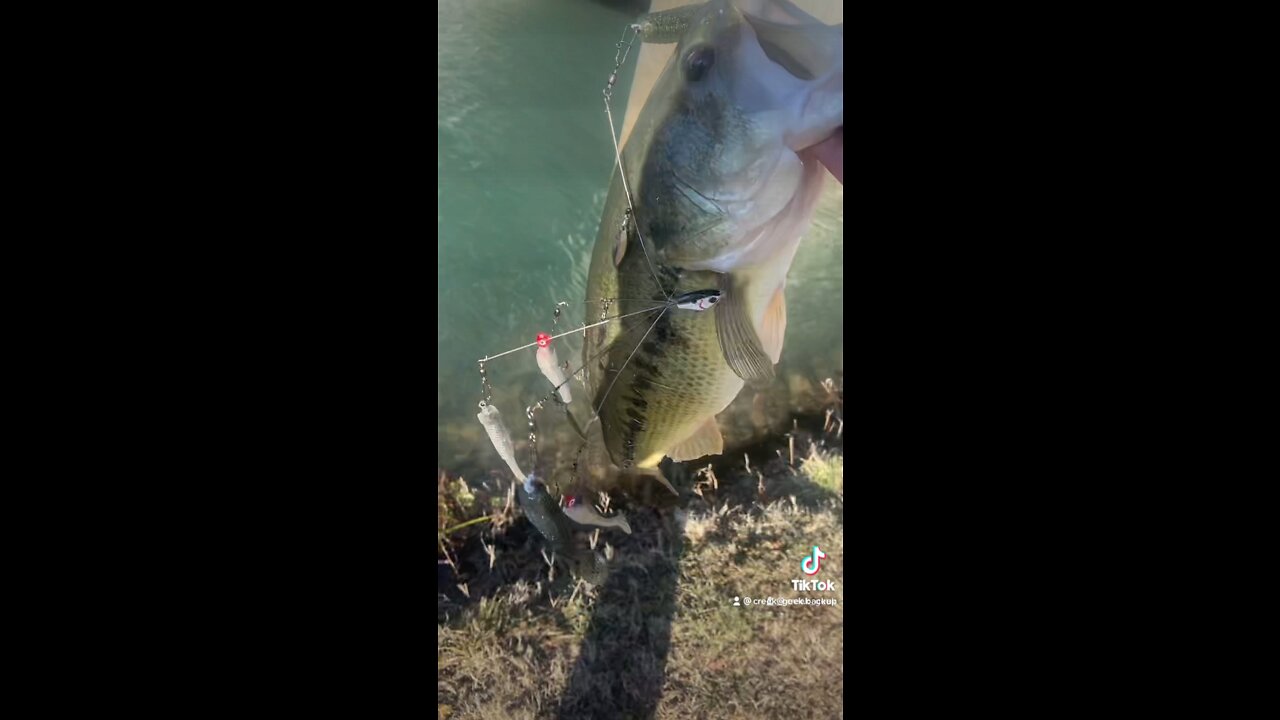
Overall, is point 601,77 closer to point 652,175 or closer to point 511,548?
point 652,175

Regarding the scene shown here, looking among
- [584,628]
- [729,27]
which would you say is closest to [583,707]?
[584,628]

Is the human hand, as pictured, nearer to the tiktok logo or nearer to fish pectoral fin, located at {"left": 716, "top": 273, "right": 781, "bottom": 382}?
fish pectoral fin, located at {"left": 716, "top": 273, "right": 781, "bottom": 382}

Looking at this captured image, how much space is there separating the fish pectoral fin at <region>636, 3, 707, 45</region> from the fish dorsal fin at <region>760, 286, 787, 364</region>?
0.58 m

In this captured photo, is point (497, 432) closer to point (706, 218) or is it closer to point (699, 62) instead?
point (706, 218)

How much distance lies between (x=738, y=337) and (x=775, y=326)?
93 millimetres

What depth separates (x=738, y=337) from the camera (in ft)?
5.51

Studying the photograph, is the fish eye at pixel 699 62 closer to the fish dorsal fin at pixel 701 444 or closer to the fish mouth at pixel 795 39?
the fish mouth at pixel 795 39

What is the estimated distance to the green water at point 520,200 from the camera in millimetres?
1735

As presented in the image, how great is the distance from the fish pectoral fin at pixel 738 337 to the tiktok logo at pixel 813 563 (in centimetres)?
41

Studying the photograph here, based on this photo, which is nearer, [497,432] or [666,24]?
[666,24]

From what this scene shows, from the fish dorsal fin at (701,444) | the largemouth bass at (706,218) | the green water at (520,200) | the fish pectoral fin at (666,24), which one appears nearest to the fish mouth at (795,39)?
the largemouth bass at (706,218)

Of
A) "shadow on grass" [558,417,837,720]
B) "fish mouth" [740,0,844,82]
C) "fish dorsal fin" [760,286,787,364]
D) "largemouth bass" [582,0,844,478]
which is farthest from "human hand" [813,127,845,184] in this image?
"shadow on grass" [558,417,837,720]

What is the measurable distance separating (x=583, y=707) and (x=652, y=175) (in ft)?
3.88

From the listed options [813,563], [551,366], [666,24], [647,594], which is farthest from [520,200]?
[813,563]
